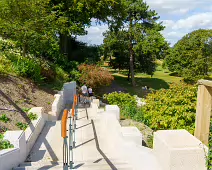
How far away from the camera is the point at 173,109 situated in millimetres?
6676

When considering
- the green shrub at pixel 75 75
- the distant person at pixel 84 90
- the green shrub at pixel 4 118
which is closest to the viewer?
the green shrub at pixel 4 118

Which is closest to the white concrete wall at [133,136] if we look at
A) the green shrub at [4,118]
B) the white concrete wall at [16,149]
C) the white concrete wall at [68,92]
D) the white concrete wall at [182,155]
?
the white concrete wall at [182,155]

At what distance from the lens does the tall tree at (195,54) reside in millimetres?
27000

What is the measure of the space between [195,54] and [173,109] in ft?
76.9

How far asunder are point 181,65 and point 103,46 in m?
12.6

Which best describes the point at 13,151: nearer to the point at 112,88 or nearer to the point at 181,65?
the point at 112,88

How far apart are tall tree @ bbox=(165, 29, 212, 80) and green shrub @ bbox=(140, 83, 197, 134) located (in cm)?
2095

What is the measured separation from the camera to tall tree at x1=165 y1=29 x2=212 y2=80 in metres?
27.0

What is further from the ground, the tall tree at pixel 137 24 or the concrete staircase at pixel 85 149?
the tall tree at pixel 137 24

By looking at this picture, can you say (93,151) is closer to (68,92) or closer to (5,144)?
(5,144)

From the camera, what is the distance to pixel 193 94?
7.25 m

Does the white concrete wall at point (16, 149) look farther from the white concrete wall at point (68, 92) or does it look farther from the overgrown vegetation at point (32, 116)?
the white concrete wall at point (68, 92)

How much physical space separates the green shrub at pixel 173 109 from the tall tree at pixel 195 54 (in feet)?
68.7

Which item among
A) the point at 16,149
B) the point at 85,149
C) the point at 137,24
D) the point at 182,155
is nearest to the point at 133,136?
the point at 182,155
